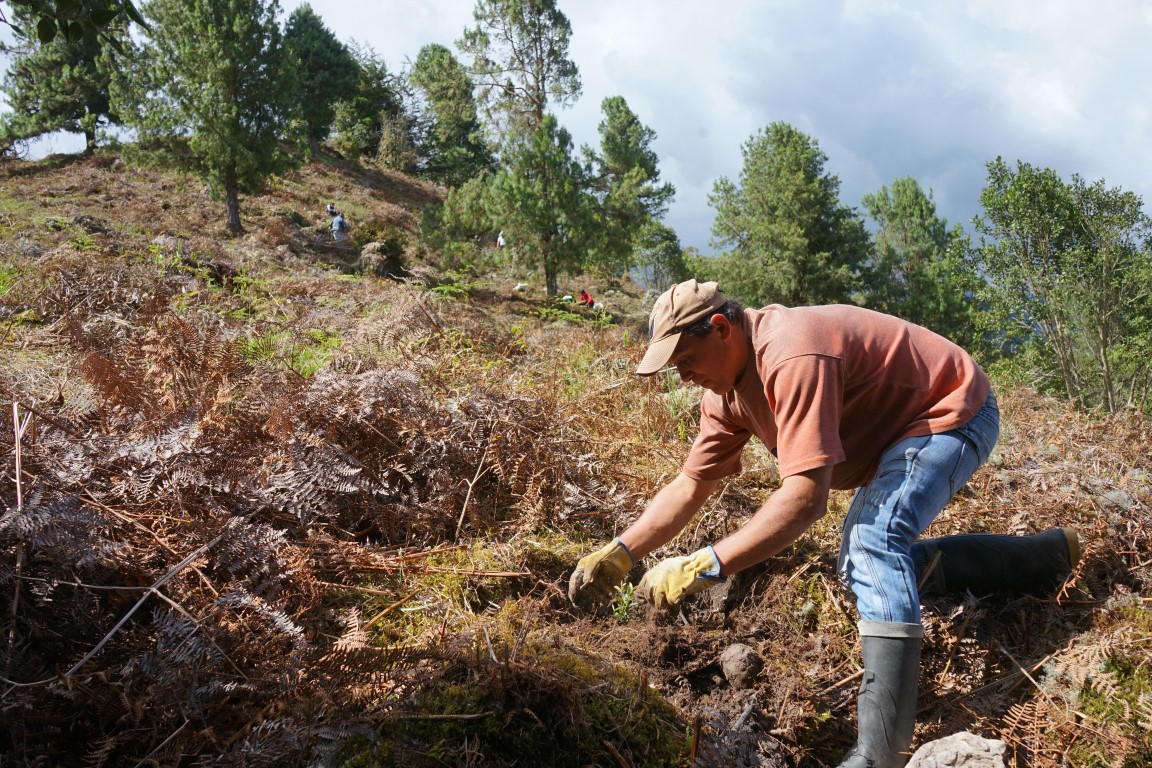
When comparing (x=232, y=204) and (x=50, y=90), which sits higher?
(x=50, y=90)

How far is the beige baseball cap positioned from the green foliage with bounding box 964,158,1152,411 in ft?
43.3

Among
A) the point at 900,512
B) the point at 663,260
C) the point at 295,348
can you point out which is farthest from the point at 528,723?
the point at 663,260

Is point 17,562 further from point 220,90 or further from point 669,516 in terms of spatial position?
point 220,90

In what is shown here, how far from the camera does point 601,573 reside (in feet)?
8.21

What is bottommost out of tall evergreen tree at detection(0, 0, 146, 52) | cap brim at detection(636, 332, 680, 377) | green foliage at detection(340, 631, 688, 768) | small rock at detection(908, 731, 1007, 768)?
green foliage at detection(340, 631, 688, 768)

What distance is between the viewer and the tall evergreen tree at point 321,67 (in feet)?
105

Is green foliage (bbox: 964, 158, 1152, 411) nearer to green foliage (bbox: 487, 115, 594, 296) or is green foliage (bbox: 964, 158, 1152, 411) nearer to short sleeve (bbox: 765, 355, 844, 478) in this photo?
green foliage (bbox: 487, 115, 594, 296)

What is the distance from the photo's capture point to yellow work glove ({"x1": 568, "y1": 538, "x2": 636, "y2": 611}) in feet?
8.16

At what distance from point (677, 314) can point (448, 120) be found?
2363 centimetres

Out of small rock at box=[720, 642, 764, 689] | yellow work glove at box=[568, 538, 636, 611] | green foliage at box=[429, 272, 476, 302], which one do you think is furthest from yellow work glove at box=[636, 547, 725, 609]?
green foliage at box=[429, 272, 476, 302]

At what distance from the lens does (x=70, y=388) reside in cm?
312

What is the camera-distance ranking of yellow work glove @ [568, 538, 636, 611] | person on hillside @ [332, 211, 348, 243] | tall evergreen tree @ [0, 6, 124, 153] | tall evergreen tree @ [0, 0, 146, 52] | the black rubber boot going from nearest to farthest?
tall evergreen tree @ [0, 0, 146, 52] → yellow work glove @ [568, 538, 636, 611] → the black rubber boot → person on hillside @ [332, 211, 348, 243] → tall evergreen tree @ [0, 6, 124, 153]

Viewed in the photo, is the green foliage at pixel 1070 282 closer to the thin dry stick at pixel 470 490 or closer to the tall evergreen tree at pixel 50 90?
the thin dry stick at pixel 470 490

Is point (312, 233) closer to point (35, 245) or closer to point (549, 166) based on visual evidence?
point (549, 166)
